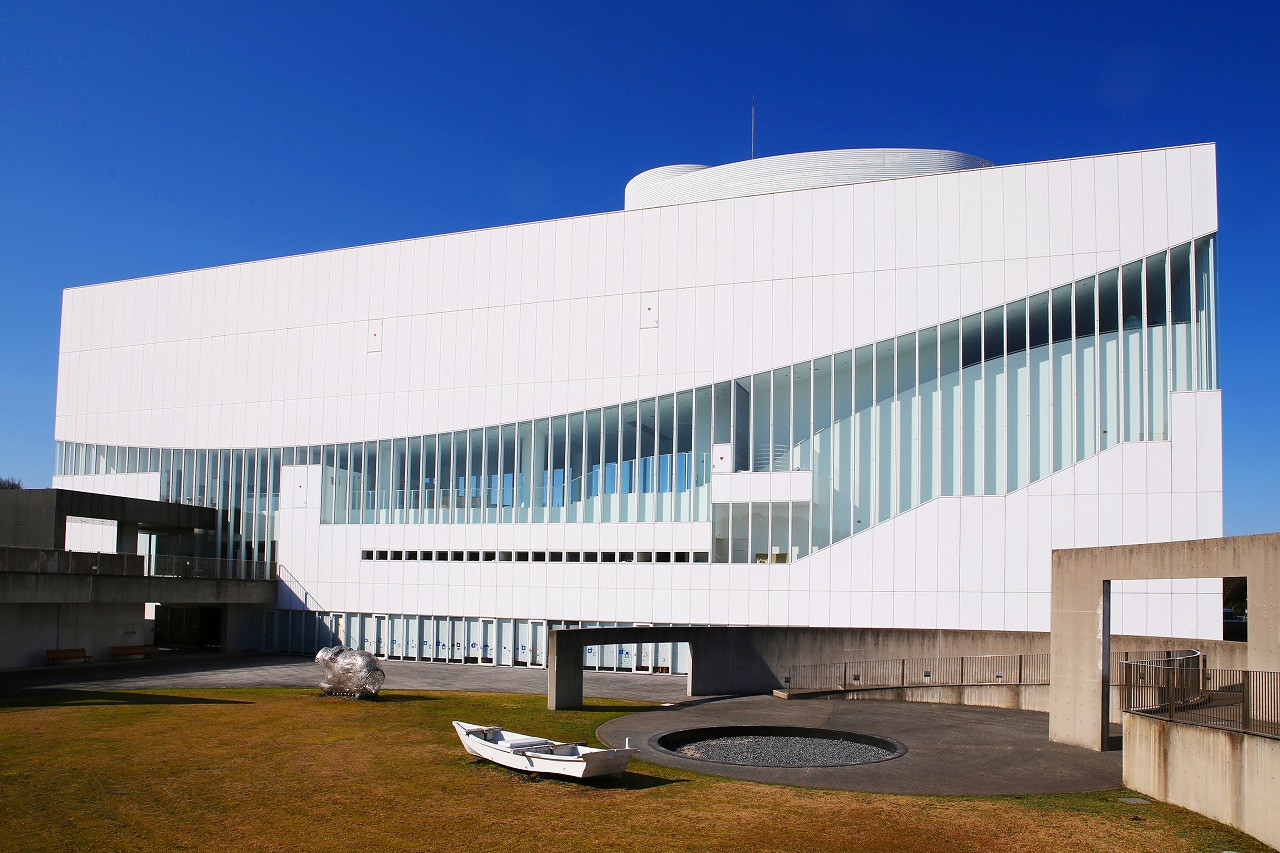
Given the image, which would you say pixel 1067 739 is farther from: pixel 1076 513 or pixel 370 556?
pixel 370 556

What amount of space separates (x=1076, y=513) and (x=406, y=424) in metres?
28.4

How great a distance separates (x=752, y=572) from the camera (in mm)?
38344

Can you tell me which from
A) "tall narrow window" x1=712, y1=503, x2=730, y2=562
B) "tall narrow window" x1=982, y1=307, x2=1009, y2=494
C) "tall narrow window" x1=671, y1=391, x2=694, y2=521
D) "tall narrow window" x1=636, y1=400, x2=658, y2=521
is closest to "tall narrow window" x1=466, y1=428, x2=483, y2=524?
"tall narrow window" x1=636, y1=400, x2=658, y2=521

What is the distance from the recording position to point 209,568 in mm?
44875

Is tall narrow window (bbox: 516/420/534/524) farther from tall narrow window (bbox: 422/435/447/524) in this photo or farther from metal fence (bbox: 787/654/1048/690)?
metal fence (bbox: 787/654/1048/690)

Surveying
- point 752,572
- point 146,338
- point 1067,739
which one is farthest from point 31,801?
point 146,338

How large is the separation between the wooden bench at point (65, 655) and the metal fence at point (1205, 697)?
36.7 meters

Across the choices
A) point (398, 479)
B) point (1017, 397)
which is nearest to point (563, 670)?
point (1017, 397)

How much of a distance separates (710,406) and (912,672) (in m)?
13.4

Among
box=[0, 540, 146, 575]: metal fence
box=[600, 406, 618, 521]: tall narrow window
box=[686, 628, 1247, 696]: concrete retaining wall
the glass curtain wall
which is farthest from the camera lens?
box=[600, 406, 618, 521]: tall narrow window

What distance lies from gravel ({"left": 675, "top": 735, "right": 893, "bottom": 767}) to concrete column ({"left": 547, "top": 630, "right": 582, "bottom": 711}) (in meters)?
5.55

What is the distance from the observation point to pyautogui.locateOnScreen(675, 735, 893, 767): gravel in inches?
828

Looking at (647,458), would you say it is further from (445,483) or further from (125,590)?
(125,590)

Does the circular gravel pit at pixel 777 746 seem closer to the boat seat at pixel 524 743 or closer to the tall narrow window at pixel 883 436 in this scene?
the boat seat at pixel 524 743
